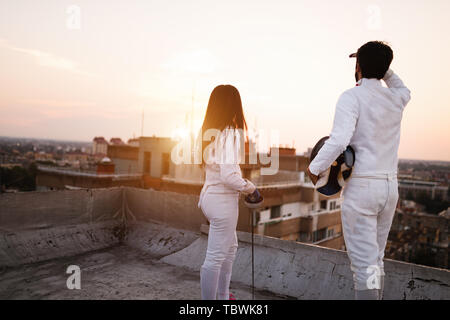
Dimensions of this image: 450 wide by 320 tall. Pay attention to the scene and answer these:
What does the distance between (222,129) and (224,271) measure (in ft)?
3.37

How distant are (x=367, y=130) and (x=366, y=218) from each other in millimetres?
492

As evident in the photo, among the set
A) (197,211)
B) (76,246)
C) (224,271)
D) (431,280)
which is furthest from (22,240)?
(431,280)

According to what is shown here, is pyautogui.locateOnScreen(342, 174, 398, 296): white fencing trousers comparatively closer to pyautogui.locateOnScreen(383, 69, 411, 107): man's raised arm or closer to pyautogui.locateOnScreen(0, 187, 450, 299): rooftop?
pyautogui.locateOnScreen(383, 69, 411, 107): man's raised arm

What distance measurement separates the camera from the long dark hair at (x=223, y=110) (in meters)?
2.38

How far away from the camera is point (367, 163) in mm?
1916

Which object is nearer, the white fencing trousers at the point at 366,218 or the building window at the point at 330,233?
the white fencing trousers at the point at 366,218

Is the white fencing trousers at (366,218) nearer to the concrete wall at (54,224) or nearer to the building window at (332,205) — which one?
the concrete wall at (54,224)

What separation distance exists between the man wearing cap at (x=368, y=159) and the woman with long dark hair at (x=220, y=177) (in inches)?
22.4

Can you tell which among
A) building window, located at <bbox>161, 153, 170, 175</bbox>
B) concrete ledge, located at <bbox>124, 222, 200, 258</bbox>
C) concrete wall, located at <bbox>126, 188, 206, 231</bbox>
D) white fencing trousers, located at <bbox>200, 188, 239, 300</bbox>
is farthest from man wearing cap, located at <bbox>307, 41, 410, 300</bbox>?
building window, located at <bbox>161, 153, 170, 175</bbox>

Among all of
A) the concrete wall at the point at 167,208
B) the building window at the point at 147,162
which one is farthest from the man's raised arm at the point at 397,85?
the building window at the point at 147,162

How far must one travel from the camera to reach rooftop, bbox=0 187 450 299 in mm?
2982

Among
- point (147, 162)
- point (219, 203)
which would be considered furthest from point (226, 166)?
point (147, 162)

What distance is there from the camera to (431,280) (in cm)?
278

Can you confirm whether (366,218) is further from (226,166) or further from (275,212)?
(275,212)
